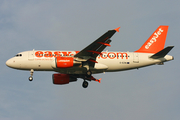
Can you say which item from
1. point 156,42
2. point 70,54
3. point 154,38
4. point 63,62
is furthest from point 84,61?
point 154,38

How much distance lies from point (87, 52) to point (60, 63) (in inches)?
157

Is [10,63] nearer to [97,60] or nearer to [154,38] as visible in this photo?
[97,60]

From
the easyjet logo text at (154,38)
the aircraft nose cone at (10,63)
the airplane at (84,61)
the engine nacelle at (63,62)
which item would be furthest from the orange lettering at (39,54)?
the easyjet logo text at (154,38)

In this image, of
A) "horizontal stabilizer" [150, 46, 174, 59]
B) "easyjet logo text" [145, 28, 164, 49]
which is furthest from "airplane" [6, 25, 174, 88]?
"easyjet logo text" [145, 28, 164, 49]

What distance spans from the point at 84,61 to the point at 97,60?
2390 mm

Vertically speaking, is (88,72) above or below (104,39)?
below

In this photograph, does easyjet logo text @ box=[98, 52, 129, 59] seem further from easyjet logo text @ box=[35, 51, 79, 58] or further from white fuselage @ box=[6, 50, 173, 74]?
easyjet logo text @ box=[35, 51, 79, 58]

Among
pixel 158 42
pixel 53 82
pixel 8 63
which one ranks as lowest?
pixel 53 82

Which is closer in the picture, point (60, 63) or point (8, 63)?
point (60, 63)

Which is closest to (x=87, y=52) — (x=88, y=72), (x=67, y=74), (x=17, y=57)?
(x=88, y=72)

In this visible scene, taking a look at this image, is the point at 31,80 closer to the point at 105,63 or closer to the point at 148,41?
the point at 105,63

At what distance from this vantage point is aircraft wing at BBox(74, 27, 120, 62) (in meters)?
37.5

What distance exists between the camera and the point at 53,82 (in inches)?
1811

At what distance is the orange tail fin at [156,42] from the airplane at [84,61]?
0.85 ft
